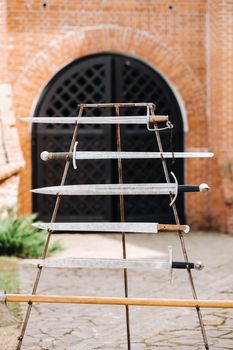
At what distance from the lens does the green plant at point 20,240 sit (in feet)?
31.3

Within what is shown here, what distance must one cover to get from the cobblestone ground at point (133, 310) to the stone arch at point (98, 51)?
224 cm

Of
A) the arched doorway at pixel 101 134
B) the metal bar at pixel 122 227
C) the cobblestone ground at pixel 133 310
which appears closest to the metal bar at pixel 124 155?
the metal bar at pixel 122 227

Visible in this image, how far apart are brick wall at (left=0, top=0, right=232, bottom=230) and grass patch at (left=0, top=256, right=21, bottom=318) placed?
273cm

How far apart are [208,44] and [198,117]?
1131 mm

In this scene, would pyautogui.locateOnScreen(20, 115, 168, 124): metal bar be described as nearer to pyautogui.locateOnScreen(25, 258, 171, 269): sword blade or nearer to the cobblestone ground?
pyautogui.locateOnScreen(25, 258, 171, 269): sword blade

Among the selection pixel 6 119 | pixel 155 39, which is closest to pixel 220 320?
pixel 6 119

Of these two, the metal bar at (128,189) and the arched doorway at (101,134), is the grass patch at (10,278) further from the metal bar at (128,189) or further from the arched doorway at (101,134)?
the arched doorway at (101,134)

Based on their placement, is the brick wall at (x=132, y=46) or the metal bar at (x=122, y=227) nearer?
the metal bar at (x=122, y=227)

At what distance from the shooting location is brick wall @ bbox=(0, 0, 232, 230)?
38.8 feet

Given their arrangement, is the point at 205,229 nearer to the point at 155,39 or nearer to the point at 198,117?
the point at 198,117

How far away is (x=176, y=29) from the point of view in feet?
40.0

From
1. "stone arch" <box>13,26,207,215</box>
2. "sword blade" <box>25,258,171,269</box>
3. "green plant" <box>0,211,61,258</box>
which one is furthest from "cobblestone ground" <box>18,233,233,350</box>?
"stone arch" <box>13,26,207,215</box>

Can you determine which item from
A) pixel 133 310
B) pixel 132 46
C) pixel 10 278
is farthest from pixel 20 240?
pixel 132 46

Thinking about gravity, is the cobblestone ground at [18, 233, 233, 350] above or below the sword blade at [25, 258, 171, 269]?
below
